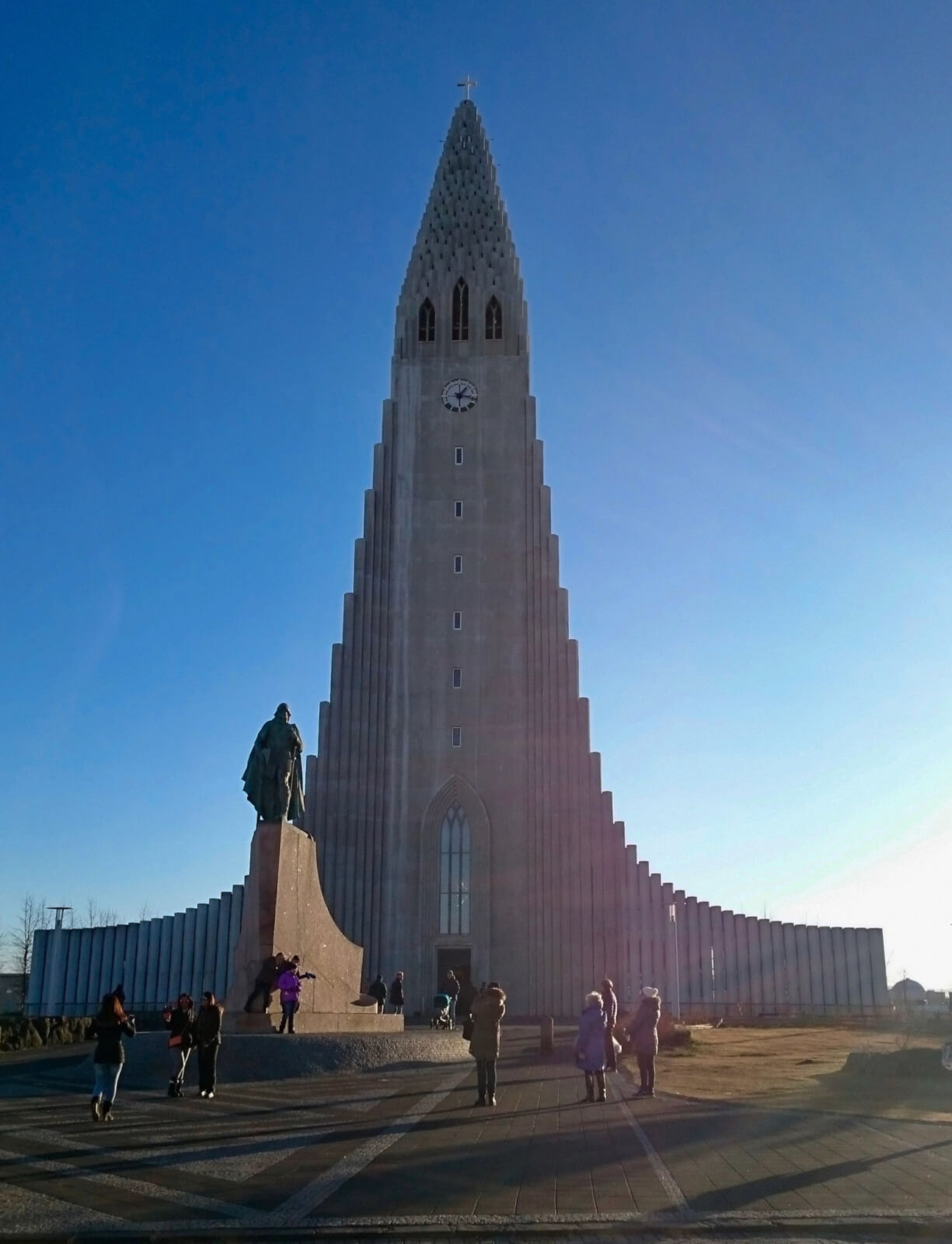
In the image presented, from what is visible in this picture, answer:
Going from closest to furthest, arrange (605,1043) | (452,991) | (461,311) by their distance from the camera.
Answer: (605,1043)
(452,991)
(461,311)

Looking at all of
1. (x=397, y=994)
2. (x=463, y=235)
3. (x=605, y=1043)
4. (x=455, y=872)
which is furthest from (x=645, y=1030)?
(x=463, y=235)

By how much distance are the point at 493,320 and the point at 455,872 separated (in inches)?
892

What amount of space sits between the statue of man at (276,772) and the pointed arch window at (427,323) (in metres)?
30.5

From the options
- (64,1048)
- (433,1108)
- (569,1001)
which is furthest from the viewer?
(569,1001)

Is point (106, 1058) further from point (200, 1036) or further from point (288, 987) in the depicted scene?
point (288, 987)

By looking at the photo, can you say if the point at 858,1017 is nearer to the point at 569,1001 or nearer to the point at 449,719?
the point at 569,1001

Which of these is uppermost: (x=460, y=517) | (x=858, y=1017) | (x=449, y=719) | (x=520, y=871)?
(x=460, y=517)

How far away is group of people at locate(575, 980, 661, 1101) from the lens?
47.4 ft

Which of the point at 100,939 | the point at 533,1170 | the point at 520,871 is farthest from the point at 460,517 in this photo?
the point at 533,1170

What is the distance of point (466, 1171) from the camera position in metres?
8.95

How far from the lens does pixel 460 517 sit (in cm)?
4634

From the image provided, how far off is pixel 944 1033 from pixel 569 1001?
14.0 metres

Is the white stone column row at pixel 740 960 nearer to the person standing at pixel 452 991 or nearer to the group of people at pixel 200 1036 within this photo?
the person standing at pixel 452 991

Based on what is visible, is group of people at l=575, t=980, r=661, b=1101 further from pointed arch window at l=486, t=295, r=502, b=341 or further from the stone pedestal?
pointed arch window at l=486, t=295, r=502, b=341
